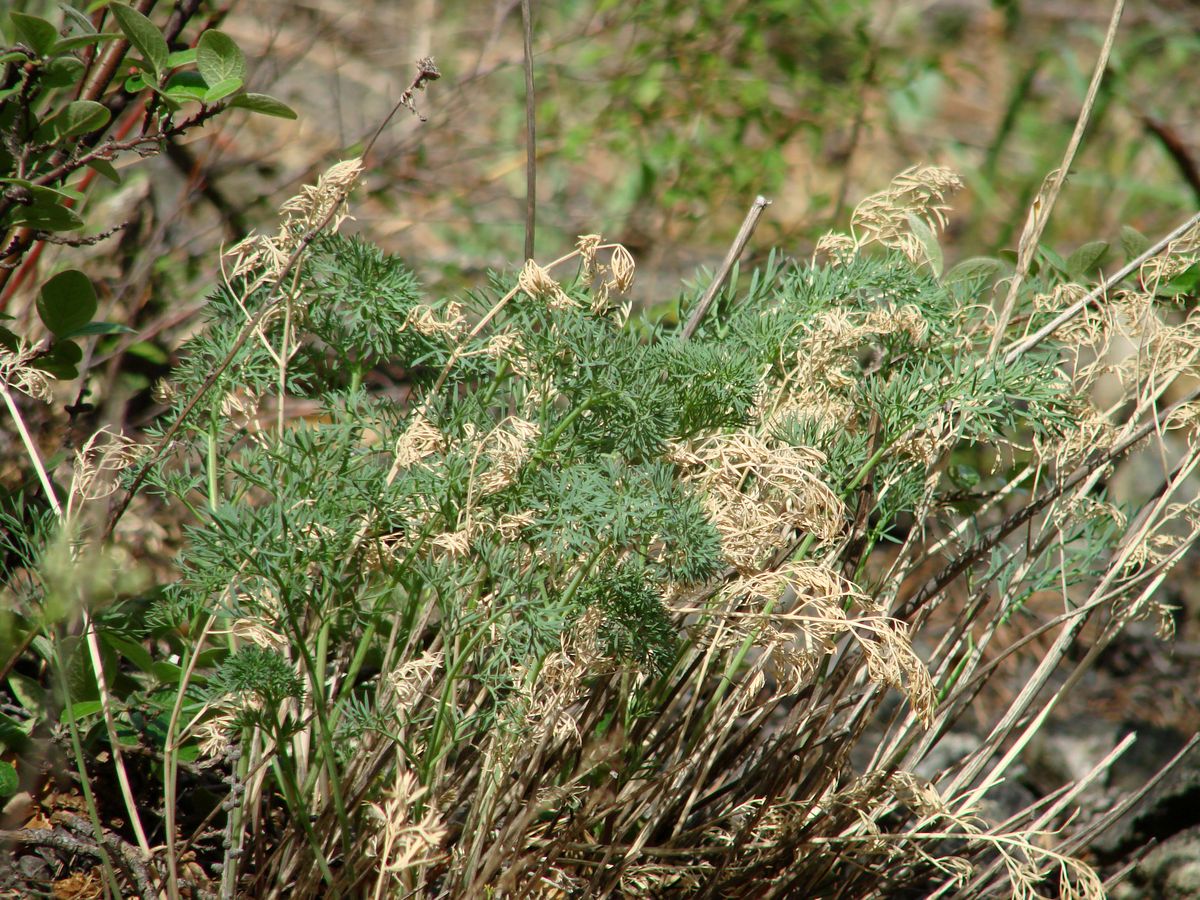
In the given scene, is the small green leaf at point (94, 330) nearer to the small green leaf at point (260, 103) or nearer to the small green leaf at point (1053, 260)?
the small green leaf at point (260, 103)

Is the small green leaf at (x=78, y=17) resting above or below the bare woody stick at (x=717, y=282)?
above

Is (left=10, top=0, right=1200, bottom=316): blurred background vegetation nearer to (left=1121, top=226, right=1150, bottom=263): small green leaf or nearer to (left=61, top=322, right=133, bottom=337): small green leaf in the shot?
(left=61, top=322, right=133, bottom=337): small green leaf

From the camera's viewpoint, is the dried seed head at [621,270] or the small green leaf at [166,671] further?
the small green leaf at [166,671]

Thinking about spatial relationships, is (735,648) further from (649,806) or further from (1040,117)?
(1040,117)

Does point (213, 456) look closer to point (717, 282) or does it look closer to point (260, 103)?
point (260, 103)

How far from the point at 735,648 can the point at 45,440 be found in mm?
1236

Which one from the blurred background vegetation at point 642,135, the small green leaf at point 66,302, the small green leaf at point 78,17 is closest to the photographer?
the small green leaf at point 78,17

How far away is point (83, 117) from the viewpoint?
121 cm

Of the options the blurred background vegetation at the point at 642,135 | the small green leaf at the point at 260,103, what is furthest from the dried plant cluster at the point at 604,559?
the blurred background vegetation at the point at 642,135

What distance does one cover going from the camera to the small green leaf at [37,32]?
43.8 inches

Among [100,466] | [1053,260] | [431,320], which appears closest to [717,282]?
[431,320]

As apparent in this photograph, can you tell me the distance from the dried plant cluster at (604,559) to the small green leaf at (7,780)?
15 centimetres

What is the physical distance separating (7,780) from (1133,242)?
145cm

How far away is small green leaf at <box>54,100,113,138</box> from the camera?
3.92ft
